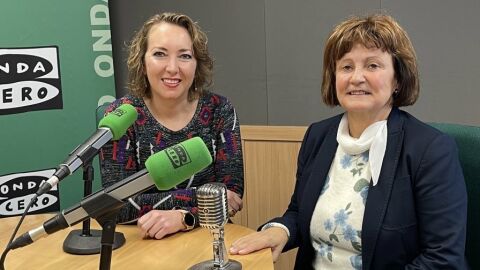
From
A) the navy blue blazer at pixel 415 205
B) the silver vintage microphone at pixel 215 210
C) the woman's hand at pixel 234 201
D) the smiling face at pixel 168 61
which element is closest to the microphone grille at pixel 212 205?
the silver vintage microphone at pixel 215 210

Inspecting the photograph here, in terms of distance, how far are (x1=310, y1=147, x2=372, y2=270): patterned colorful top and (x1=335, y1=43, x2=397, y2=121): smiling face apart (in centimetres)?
→ 15

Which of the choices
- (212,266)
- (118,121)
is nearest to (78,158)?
(118,121)

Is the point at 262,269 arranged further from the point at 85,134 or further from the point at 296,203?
the point at 85,134

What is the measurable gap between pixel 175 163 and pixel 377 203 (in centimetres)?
71

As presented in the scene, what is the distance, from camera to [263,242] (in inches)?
57.9

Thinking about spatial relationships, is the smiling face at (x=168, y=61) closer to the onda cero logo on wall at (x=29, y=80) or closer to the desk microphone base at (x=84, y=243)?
the desk microphone base at (x=84, y=243)

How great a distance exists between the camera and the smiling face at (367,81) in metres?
1.51

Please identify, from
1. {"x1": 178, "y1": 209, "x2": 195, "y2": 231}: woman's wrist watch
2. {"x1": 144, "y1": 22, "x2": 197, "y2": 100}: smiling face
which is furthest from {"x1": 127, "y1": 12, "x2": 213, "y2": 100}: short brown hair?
{"x1": 178, "y1": 209, "x2": 195, "y2": 231}: woman's wrist watch

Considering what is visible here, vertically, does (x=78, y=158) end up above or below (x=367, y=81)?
below

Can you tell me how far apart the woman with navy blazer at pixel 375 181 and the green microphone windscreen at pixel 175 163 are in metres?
0.47

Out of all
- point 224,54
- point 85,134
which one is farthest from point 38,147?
point 224,54

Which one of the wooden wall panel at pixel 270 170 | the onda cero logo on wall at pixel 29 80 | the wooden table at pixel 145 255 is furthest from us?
the wooden wall panel at pixel 270 170

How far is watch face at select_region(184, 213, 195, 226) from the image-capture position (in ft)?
5.27

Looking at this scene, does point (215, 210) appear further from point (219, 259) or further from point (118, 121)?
point (118, 121)
